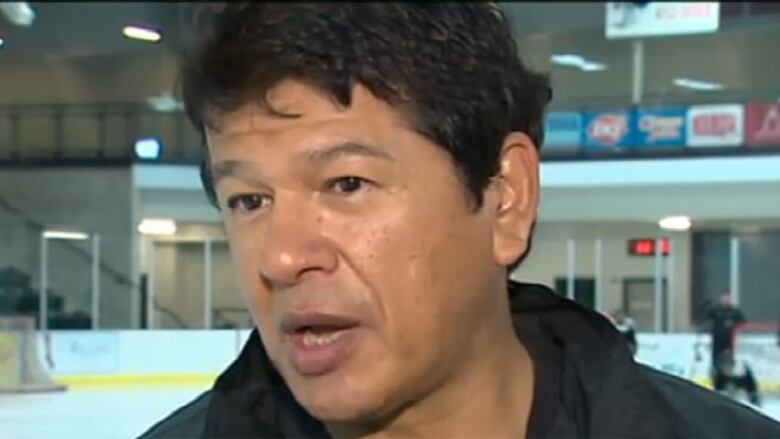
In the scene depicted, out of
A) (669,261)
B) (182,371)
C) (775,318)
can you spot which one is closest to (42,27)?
(182,371)

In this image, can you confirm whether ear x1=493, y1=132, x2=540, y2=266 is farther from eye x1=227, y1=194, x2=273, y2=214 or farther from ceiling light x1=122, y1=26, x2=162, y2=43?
ceiling light x1=122, y1=26, x2=162, y2=43

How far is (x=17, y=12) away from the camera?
1.82m

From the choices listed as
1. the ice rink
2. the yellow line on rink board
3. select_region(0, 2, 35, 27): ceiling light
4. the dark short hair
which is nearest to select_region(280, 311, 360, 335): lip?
the dark short hair

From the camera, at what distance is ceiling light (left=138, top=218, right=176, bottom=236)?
117 inches

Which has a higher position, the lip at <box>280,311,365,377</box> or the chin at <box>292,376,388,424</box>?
the lip at <box>280,311,365,377</box>

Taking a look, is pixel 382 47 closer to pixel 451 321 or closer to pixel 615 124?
pixel 451 321

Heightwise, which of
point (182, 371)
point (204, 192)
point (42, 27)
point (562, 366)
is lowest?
point (182, 371)

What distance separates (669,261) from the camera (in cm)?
406

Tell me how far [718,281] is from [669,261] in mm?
164

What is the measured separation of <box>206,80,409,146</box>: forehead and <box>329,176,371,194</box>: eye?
0.02 meters

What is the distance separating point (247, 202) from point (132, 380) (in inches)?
125

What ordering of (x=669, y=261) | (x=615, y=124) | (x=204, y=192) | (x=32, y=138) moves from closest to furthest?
1. (x=204, y=192)
2. (x=32, y=138)
3. (x=669, y=261)
4. (x=615, y=124)

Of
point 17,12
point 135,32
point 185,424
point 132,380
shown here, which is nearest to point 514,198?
point 185,424

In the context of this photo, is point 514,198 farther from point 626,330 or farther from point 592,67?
point 592,67
